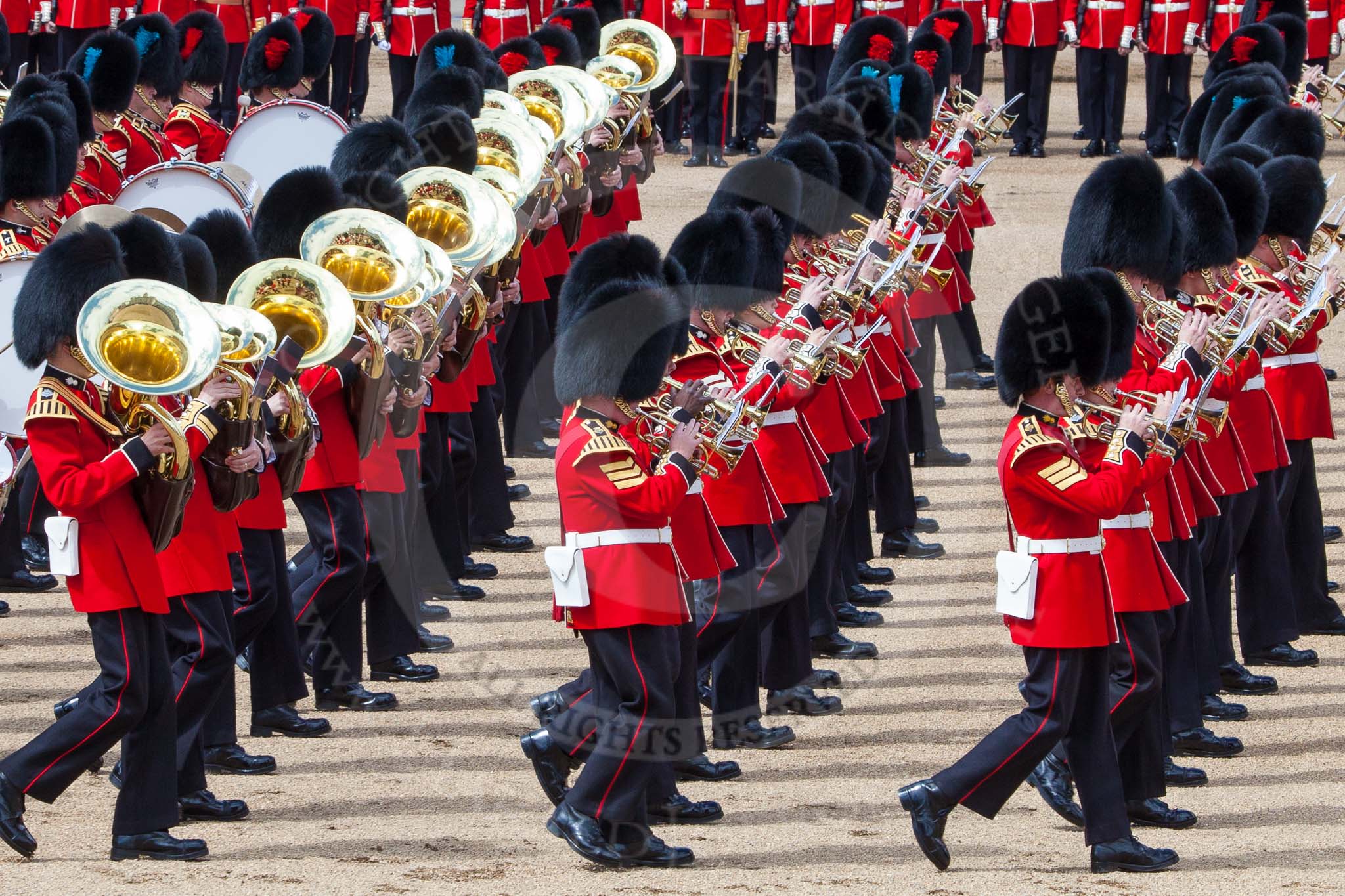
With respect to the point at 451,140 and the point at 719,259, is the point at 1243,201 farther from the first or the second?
the point at 451,140

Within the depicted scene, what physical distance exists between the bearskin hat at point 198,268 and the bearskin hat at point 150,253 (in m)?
0.16

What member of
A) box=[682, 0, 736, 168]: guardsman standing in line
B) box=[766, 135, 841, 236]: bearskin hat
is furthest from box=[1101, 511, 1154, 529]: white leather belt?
box=[682, 0, 736, 168]: guardsman standing in line

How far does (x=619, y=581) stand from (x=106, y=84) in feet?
13.8

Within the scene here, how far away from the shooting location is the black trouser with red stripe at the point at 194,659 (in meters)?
5.12

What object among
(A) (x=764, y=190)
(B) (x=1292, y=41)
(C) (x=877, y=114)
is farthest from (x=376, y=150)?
(B) (x=1292, y=41)

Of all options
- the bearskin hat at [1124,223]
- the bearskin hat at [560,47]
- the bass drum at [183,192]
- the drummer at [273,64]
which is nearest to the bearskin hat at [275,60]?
the drummer at [273,64]

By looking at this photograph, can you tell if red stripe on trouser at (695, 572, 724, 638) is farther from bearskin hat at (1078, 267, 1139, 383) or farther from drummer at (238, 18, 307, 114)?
drummer at (238, 18, 307, 114)

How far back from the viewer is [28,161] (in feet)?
22.1

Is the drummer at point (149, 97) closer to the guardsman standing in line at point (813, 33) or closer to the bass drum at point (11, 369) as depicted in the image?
the bass drum at point (11, 369)

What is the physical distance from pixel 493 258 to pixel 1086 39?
818cm

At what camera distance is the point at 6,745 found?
5.63 m

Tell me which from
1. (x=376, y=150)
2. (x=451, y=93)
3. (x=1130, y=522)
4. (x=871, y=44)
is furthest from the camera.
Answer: (x=871, y=44)

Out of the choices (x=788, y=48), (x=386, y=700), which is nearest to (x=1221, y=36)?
(x=788, y=48)

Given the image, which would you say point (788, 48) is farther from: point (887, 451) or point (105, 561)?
point (105, 561)
